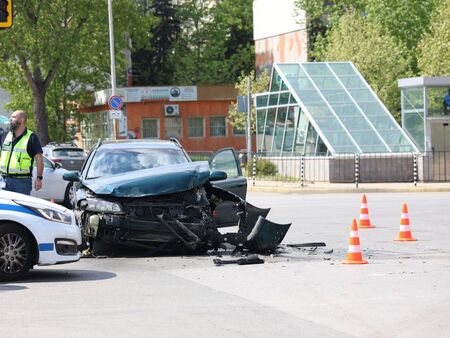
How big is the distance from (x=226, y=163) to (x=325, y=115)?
70.8 feet

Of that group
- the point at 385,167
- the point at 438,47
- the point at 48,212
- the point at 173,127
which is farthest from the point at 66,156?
the point at 48,212

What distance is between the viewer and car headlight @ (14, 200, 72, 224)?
481 inches

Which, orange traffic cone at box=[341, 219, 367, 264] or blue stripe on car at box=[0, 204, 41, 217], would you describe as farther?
orange traffic cone at box=[341, 219, 367, 264]

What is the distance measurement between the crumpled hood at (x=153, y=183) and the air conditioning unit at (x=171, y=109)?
57292 millimetres

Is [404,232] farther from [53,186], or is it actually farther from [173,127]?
[173,127]

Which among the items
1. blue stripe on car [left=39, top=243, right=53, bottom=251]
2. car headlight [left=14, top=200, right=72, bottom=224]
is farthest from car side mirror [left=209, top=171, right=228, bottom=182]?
blue stripe on car [left=39, top=243, right=53, bottom=251]

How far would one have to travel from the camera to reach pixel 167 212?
1419 centimetres

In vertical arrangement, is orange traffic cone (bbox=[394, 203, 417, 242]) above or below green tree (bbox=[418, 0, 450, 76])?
below

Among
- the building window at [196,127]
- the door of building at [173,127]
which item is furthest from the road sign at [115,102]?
the building window at [196,127]

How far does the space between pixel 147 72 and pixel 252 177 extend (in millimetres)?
52615

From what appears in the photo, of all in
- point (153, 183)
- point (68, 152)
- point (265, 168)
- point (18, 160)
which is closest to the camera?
point (153, 183)

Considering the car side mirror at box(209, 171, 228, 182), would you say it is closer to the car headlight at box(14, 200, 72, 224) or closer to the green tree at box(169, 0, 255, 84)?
the car headlight at box(14, 200, 72, 224)

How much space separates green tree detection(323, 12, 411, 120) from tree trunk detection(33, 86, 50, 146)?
15570mm

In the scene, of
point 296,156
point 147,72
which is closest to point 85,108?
point 147,72
